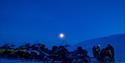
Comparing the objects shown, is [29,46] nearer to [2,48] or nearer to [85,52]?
[2,48]

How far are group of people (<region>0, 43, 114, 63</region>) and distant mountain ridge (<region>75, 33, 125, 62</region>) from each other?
0.20ft

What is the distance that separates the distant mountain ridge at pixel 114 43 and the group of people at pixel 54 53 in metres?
0.06

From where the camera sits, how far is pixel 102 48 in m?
5.55

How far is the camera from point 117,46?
5.52 m

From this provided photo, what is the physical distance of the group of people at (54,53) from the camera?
5488mm

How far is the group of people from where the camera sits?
5488 millimetres

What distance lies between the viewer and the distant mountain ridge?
5516mm

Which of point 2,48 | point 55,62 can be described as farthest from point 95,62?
point 2,48

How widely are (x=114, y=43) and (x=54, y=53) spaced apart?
36.4 inches

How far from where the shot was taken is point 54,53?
→ 18.3ft

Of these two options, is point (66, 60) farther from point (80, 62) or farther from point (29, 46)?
point (29, 46)

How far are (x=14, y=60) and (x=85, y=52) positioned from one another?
1.08 meters

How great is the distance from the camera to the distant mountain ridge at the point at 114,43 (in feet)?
18.1

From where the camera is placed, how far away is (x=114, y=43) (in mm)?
5523
